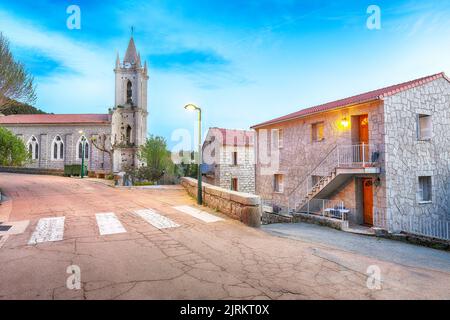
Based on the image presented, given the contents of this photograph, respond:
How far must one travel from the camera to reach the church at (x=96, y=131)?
41438mm

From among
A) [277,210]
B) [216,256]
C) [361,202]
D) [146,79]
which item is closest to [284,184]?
[277,210]

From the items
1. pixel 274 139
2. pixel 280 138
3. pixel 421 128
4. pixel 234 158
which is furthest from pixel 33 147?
pixel 421 128

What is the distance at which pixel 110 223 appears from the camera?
289 inches

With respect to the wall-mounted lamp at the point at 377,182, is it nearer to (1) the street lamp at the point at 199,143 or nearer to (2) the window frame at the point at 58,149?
(1) the street lamp at the point at 199,143

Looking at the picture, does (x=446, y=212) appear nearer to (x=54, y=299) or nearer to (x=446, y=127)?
(x=446, y=127)

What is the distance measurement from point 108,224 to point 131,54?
43934 mm

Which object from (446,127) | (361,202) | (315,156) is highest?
(446,127)

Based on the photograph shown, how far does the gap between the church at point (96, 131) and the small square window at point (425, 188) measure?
3596 centimetres

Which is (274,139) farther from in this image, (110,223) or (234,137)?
Answer: (110,223)

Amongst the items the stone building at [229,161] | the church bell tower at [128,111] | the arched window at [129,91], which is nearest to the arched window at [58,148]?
the church bell tower at [128,111]

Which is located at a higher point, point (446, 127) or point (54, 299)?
point (446, 127)

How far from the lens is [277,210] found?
17922 mm

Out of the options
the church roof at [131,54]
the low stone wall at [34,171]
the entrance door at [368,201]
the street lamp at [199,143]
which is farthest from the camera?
the church roof at [131,54]
